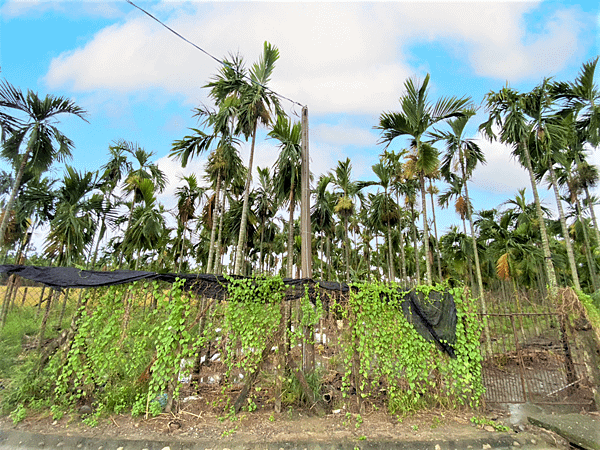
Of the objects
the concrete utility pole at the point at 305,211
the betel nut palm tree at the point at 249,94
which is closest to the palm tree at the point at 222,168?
the betel nut palm tree at the point at 249,94

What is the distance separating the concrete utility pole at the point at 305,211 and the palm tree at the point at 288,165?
109 centimetres

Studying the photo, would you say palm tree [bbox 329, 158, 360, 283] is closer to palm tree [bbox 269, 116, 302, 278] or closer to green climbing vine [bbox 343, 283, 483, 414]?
palm tree [bbox 269, 116, 302, 278]

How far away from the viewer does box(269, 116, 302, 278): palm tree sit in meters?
10.1

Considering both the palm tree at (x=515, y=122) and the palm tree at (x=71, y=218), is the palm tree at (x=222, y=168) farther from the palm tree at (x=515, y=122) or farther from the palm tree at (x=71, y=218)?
the palm tree at (x=515, y=122)

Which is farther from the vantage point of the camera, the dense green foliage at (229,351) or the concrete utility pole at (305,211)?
the concrete utility pole at (305,211)

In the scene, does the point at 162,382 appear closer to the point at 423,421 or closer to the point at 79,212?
the point at 423,421

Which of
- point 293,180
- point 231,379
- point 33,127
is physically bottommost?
point 231,379

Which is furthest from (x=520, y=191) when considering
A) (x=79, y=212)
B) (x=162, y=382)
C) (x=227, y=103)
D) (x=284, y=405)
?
(x=79, y=212)

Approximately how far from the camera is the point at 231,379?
5.65 metres

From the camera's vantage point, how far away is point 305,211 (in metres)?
7.29

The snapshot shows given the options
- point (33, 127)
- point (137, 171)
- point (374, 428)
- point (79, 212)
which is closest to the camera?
point (374, 428)

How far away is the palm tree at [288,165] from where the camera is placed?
10078 mm

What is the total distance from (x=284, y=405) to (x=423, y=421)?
8.11 ft

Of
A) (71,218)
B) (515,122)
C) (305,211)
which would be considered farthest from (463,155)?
(71,218)
